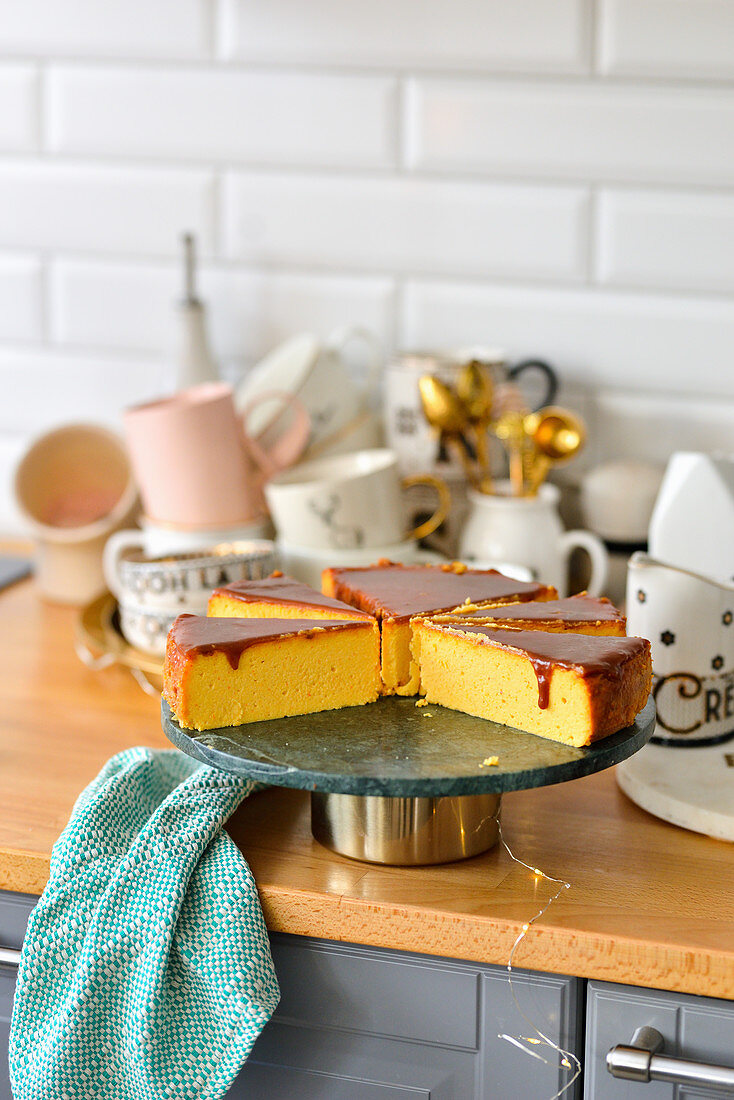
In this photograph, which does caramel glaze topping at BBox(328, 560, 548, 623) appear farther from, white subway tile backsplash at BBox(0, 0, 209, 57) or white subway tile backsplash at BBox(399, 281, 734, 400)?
white subway tile backsplash at BBox(0, 0, 209, 57)

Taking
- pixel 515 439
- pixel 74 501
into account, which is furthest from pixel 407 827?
pixel 74 501

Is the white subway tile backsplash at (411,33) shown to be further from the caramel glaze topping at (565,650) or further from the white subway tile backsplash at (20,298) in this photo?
the caramel glaze topping at (565,650)

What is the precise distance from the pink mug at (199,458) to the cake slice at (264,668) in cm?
39

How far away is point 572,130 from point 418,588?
0.64 metres

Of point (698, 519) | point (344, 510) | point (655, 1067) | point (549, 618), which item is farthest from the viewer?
point (344, 510)

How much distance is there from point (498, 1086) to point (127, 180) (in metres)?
1.09

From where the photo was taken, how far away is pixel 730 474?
1.03 metres

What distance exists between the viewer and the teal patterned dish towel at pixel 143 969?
0.72 metres

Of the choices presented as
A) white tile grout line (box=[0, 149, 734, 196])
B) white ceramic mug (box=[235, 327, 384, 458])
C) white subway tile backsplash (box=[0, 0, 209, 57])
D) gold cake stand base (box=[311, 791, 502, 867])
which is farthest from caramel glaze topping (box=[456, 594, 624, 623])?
white subway tile backsplash (box=[0, 0, 209, 57])

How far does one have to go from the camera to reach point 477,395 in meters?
1.20

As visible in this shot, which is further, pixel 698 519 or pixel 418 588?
pixel 698 519

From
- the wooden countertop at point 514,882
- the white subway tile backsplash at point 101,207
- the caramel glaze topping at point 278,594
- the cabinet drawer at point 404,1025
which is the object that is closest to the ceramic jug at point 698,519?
the wooden countertop at point 514,882

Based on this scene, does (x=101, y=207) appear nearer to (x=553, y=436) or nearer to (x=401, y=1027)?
(x=553, y=436)

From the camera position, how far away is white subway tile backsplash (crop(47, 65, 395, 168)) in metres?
1.33
